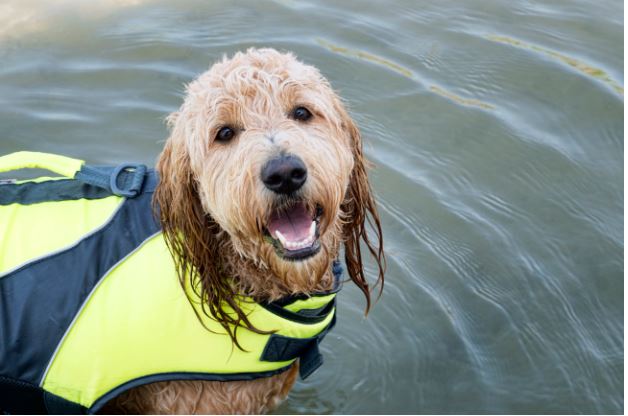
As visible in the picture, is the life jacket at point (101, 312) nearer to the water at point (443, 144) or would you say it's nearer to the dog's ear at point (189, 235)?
the dog's ear at point (189, 235)

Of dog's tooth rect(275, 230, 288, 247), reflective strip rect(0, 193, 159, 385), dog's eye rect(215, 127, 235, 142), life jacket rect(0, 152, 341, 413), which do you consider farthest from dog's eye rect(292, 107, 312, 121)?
reflective strip rect(0, 193, 159, 385)

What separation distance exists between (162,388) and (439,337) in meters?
1.93

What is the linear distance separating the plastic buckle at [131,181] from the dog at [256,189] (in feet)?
0.63

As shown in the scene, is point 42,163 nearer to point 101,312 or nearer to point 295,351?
point 101,312

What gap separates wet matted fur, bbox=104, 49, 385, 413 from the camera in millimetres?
3289

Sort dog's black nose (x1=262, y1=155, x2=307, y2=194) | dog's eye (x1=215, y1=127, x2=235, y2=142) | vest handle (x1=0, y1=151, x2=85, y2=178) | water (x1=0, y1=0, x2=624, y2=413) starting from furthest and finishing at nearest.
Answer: water (x1=0, y1=0, x2=624, y2=413)
vest handle (x1=0, y1=151, x2=85, y2=178)
dog's eye (x1=215, y1=127, x2=235, y2=142)
dog's black nose (x1=262, y1=155, x2=307, y2=194)

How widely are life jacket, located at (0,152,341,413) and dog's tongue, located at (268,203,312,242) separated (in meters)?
0.48

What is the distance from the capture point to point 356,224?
3.85 metres

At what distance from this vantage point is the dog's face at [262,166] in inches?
128

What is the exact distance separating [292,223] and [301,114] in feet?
1.63

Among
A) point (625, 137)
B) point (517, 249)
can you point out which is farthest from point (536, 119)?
point (517, 249)

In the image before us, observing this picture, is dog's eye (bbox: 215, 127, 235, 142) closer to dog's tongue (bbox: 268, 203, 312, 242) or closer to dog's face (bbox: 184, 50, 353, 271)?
dog's face (bbox: 184, 50, 353, 271)

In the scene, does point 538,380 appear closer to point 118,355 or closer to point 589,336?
point 589,336

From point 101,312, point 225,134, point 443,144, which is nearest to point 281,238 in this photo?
point 225,134
